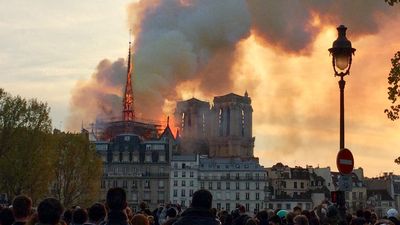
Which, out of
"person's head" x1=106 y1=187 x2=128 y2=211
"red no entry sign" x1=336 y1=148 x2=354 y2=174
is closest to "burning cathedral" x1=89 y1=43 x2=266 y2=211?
"red no entry sign" x1=336 y1=148 x2=354 y2=174

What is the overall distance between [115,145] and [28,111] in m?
67.8

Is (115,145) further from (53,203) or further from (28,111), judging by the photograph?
(53,203)

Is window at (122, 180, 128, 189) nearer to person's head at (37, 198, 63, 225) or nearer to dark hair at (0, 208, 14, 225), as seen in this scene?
dark hair at (0, 208, 14, 225)

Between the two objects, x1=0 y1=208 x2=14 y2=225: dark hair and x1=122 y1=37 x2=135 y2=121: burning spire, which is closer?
x1=0 y1=208 x2=14 y2=225: dark hair

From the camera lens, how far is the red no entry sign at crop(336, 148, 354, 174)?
54.8 feet

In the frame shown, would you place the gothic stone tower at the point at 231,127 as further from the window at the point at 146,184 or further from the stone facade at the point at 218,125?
the window at the point at 146,184

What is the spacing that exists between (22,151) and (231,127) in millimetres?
103552

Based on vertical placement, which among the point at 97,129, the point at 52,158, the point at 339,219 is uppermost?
the point at 97,129

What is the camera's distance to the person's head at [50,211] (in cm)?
1010

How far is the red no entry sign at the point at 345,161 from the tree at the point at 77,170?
267 ft

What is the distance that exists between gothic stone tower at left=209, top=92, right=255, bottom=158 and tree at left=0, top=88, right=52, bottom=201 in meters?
92.0

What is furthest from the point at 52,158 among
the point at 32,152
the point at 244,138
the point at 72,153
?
the point at 244,138

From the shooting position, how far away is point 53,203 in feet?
33.2

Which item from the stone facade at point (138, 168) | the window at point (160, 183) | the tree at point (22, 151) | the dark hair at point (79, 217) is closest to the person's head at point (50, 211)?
the dark hair at point (79, 217)
